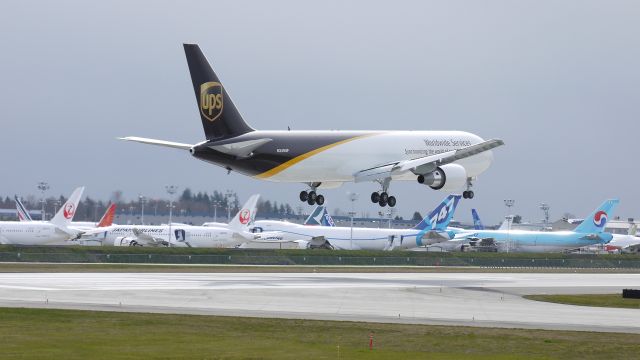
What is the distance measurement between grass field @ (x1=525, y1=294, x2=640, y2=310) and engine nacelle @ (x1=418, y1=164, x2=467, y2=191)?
11.6 m

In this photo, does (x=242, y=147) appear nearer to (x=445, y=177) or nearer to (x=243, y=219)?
(x=445, y=177)

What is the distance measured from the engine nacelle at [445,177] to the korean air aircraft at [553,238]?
281 feet

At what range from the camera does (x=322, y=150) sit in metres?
67.9

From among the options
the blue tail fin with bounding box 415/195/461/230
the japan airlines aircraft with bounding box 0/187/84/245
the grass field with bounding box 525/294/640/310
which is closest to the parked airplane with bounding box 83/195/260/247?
the japan airlines aircraft with bounding box 0/187/84/245

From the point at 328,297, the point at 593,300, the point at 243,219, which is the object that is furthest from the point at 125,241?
the point at 593,300

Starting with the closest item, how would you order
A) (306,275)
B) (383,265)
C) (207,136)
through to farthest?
(207,136), (306,275), (383,265)

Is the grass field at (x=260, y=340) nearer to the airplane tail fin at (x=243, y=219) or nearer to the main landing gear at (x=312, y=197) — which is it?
the main landing gear at (x=312, y=197)

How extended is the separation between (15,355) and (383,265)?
86410 millimetres

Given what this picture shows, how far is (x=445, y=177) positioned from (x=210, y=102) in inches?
692

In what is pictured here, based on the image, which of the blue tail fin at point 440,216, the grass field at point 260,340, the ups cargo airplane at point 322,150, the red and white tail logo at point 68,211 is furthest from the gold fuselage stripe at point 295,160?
the blue tail fin at point 440,216

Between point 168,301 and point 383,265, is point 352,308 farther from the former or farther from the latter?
point 383,265

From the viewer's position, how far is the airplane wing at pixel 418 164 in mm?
70250

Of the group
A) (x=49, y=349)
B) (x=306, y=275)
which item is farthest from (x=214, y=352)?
(x=306, y=275)

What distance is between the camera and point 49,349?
33688mm
